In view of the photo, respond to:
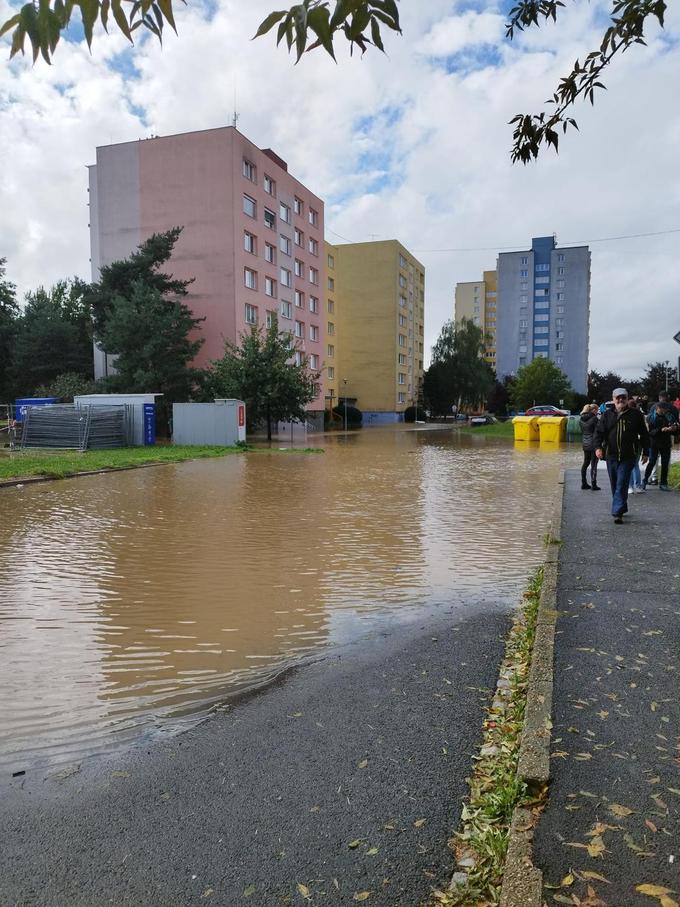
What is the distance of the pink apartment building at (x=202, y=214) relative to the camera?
41.7 m

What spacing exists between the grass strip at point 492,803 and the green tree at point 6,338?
49647 millimetres

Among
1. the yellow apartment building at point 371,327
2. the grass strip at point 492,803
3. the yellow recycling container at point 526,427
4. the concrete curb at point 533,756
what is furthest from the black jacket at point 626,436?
the yellow apartment building at point 371,327

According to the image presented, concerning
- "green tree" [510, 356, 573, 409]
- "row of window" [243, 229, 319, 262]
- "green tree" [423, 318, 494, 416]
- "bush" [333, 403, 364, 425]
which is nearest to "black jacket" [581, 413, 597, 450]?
"row of window" [243, 229, 319, 262]

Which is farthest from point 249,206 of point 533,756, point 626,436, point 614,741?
point 533,756

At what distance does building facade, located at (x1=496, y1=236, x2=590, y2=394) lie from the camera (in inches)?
4429

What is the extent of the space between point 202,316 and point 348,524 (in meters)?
34.0

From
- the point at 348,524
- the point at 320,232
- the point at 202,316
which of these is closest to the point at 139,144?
the point at 202,316

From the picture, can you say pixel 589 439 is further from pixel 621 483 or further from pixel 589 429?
pixel 621 483

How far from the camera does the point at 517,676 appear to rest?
4.17 m

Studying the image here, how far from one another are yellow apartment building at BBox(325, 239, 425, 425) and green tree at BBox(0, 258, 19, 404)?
3367 cm

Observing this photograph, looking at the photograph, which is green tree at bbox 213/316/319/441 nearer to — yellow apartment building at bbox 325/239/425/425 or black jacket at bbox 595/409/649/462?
black jacket at bbox 595/409/649/462

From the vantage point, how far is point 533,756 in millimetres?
3006

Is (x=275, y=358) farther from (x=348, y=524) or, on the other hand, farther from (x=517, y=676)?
(x=517, y=676)

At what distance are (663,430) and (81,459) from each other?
54.1ft
